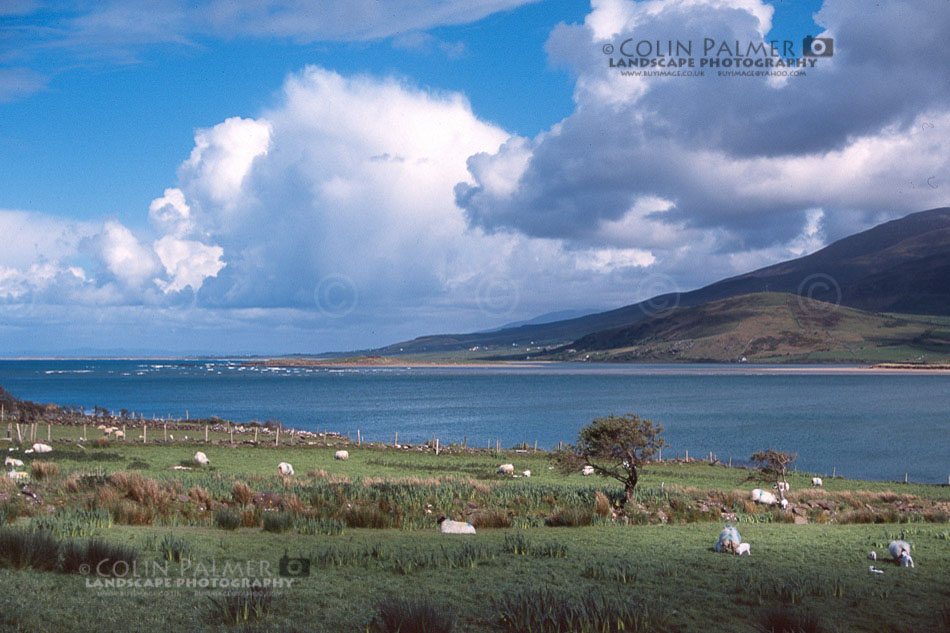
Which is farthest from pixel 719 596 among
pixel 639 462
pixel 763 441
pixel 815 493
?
pixel 763 441

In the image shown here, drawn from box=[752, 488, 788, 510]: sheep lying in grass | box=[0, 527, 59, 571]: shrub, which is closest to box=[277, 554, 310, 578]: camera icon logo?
box=[0, 527, 59, 571]: shrub

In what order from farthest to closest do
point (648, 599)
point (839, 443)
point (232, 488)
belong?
point (839, 443)
point (232, 488)
point (648, 599)

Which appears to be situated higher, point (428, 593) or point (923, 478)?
point (428, 593)

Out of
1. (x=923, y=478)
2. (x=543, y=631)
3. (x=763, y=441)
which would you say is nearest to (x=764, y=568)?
(x=543, y=631)

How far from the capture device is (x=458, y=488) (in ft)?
74.2

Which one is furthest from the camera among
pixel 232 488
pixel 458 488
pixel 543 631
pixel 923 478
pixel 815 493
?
pixel 923 478

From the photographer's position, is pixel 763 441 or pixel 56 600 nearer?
pixel 56 600

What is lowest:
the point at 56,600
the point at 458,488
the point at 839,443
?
the point at 839,443

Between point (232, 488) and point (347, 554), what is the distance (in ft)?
31.7

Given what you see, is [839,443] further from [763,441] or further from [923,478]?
[923,478]

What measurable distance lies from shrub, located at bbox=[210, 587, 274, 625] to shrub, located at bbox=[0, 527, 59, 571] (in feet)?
9.99

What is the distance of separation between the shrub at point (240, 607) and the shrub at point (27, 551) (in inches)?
120

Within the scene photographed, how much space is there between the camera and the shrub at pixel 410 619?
786 centimetres

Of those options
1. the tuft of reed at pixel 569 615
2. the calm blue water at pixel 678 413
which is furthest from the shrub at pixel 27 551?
the calm blue water at pixel 678 413
